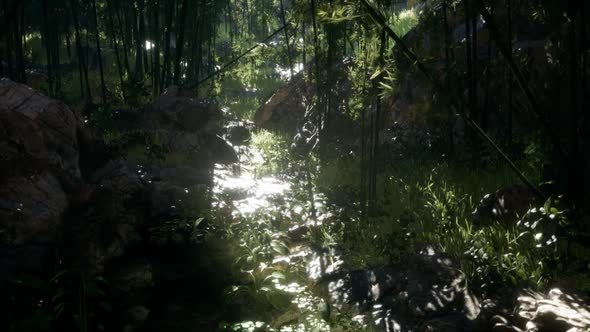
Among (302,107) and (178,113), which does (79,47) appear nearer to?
(178,113)

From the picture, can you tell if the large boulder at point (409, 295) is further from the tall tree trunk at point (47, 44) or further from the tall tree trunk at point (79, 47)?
the tall tree trunk at point (47, 44)

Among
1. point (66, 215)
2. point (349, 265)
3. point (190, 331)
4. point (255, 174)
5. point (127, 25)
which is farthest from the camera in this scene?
point (127, 25)

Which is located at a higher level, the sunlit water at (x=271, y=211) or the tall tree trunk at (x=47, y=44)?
the tall tree trunk at (x=47, y=44)

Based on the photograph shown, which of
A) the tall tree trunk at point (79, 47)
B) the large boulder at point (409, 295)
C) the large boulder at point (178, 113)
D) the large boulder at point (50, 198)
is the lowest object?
the large boulder at point (409, 295)

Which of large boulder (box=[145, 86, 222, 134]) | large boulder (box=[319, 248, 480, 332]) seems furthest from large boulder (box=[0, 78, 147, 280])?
large boulder (box=[145, 86, 222, 134])

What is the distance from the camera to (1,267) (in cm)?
455

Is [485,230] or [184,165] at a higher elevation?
[184,165]

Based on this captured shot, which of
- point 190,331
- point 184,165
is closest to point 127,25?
point 184,165

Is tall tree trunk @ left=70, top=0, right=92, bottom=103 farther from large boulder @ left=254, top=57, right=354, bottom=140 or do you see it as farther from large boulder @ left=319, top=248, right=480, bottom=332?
large boulder @ left=319, top=248, right=480, bottom=332

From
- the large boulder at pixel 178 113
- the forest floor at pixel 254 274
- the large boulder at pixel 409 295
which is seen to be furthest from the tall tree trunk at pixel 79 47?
the large boulder at pixel 409 295

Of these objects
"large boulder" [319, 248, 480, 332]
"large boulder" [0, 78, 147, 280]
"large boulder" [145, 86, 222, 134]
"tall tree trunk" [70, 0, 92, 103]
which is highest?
"tall tree trunk" [70, 0, 92, 103]

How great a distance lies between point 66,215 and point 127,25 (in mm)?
14437

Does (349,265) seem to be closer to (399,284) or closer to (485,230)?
(399,284)

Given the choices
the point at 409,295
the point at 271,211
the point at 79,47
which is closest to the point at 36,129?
the point at 271,211
